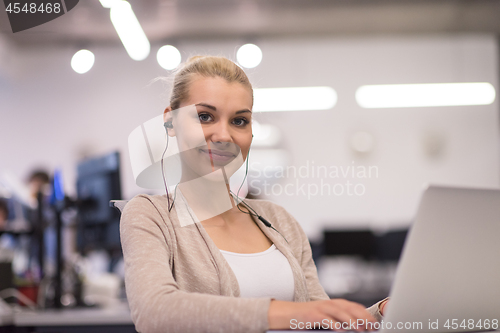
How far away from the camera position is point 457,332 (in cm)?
70

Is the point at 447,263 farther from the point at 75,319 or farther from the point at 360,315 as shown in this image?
the point at 75,319

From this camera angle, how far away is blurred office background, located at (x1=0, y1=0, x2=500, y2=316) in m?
5.00

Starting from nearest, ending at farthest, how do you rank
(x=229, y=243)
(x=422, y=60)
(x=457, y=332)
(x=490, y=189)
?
(x=490, y=189) < (x=457, y=332) < (x=229, y=243) < (x=422, y=60)

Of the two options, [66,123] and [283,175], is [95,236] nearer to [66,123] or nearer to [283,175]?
[283,175]

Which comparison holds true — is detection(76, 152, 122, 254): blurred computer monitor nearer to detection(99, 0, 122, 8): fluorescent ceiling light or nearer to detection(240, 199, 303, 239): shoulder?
detection(240, 199, 303, 239): shoulder

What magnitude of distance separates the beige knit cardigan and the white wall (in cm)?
397

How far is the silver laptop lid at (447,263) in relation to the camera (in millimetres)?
560

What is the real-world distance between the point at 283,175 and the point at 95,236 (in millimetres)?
3323

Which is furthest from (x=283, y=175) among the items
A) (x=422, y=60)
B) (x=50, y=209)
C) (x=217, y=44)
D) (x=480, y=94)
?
(x=50, y=209)

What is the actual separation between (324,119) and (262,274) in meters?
4.46

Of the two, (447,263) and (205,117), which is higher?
(205,117)

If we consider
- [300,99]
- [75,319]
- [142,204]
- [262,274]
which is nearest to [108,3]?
[300,99]

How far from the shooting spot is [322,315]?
0.62 meters

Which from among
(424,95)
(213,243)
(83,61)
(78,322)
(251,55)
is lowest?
(78,322)
